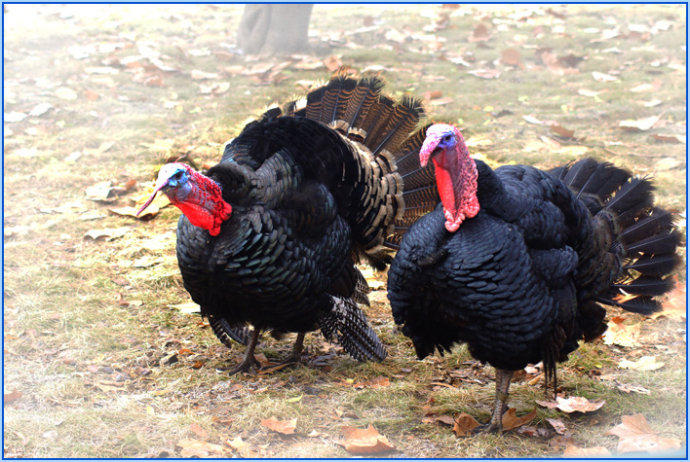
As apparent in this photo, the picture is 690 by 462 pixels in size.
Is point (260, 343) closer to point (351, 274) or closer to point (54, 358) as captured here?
point (351, 274)

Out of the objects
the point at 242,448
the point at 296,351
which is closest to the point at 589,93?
the point at 296,351

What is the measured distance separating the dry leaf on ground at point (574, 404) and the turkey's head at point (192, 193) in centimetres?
199

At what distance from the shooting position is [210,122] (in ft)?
23.5

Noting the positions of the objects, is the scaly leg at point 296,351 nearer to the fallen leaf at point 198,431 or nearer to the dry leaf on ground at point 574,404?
the fallen leaf at point 198,431

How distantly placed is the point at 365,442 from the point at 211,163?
356 cm

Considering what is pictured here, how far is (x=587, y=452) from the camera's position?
10.9ft

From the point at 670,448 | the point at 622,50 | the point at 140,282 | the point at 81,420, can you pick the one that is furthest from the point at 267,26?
the point at 670,448

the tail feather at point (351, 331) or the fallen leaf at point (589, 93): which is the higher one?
the fallen leaf at point (589, 93)

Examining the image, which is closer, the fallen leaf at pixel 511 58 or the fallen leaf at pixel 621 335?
the fallen leaf at pixel 621 335

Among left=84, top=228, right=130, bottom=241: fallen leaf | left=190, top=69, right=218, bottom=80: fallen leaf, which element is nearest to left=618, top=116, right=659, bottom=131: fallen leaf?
left=190, top=69, right=218, bottom=80: fallen leaf

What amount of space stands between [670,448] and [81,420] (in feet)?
9.23

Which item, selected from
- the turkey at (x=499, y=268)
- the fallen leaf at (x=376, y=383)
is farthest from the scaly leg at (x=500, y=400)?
the fallen leaf at (x=376, y=383)

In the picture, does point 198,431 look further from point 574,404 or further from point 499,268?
point 574,404

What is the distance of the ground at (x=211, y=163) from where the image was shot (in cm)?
353
